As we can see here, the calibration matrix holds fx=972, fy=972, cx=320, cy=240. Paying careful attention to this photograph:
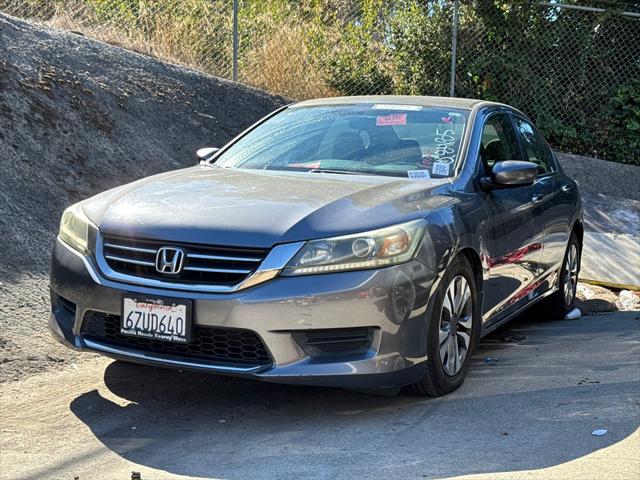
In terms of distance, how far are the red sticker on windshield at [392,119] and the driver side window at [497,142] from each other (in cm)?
52

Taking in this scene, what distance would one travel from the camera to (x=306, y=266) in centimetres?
453

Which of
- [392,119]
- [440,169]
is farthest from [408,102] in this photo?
[440,169]

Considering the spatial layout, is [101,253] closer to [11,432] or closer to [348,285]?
[11,432]

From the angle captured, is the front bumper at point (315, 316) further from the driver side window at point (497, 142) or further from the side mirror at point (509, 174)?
the driver side window at point (497, 142)

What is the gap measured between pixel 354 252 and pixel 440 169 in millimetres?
1349

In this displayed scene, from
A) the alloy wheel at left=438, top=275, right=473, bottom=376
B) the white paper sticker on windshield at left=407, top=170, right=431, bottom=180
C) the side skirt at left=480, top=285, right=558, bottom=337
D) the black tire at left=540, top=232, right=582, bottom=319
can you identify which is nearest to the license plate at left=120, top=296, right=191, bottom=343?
the alloy wheel at left=438, top=275, right=473, bottom=376

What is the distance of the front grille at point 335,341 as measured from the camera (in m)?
4.55

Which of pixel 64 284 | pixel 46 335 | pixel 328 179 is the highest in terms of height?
pixel 328 179

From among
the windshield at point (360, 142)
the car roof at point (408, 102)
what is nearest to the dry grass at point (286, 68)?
the car roof at point (408, 102)

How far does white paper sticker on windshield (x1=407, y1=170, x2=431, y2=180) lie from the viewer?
566 cm

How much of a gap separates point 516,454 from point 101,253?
222cm

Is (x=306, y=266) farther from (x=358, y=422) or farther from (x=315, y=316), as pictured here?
(x=358, y=422)

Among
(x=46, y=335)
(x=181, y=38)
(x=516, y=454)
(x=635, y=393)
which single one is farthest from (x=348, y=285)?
(x=181, y=38)

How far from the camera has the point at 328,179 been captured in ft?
18.2
